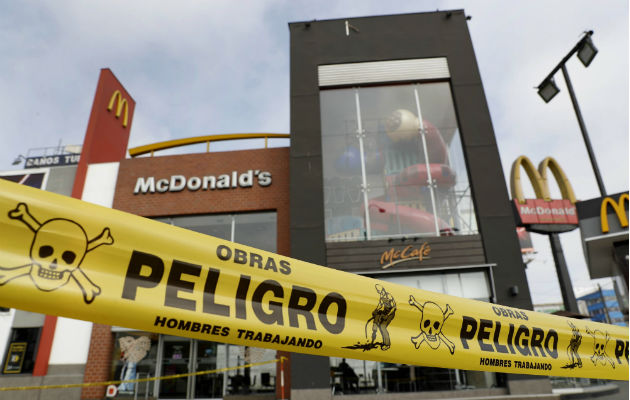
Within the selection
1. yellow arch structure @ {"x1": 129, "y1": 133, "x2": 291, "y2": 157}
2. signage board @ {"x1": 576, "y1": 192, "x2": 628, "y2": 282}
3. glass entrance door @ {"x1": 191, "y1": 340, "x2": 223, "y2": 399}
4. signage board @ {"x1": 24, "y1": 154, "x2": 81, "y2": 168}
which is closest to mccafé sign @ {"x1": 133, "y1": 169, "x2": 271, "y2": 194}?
yellow arch structure @ {"x1": 129, "y1": 133, "x2": 291, "y2": 157}

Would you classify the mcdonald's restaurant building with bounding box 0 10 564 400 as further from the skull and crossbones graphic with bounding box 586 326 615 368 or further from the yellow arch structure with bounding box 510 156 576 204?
the skull and crossbones graphic with bounding box 586 326 615 368

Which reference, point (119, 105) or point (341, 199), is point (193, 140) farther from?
point (341, 199)

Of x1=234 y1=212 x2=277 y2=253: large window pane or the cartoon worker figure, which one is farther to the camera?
x1=234 y1=212 x2=277 y2=253: large window pane

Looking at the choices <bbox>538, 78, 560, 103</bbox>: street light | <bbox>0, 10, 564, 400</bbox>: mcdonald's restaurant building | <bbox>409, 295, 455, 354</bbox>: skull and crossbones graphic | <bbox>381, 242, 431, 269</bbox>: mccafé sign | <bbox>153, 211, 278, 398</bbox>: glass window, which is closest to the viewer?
<bbox>409, 295, 455, 354</bbox>: skull and crossbones graphic

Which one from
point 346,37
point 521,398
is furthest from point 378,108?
point 521,398

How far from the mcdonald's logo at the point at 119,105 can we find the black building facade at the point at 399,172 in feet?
27.6

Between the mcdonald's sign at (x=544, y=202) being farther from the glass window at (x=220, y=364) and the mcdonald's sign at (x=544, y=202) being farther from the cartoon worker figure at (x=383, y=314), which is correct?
the cartoon worker figure at (x=383, y=314)

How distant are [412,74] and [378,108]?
196cm

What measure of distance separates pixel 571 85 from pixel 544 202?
4.25 metres

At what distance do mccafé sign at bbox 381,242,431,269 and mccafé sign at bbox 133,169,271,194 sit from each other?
5305 millimetres

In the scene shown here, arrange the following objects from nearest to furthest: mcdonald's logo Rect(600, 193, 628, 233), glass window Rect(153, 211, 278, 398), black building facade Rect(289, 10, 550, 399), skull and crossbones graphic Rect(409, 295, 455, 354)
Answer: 1. skull and crossbones graphic Rect(409, 295, 455, 354)
2. mcdonald's logo Rect(600, 193, 628, 233)
3. black building facade Rect(289, 10, 550, 399)
4. glass window Rect(153, 211, 278, 398)

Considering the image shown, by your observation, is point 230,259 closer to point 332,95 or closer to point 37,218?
point 37,218

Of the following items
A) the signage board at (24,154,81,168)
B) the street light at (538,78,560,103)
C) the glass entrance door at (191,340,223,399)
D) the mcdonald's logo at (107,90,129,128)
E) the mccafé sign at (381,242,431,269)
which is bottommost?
the glass entrance door at (191,340,223,399)

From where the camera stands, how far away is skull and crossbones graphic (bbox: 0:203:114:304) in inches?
82.8
